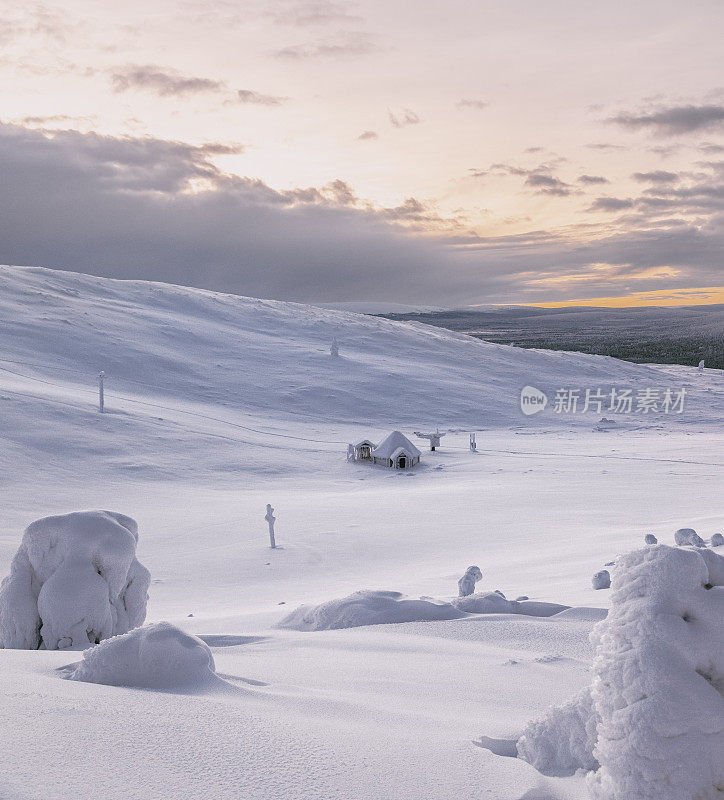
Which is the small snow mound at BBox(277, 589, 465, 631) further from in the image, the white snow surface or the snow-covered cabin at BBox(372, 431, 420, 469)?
the snow-covered cabin at BBox(372, 431, 420, 469)

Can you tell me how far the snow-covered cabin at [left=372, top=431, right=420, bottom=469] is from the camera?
31891 mm

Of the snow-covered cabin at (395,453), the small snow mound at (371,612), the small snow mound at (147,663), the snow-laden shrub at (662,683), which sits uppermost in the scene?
the snow-laden shrub at (662,683)

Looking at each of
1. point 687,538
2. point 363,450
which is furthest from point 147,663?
point 363,450

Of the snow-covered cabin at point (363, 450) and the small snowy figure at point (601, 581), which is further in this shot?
the snow-covered cabin at point (363, 450)

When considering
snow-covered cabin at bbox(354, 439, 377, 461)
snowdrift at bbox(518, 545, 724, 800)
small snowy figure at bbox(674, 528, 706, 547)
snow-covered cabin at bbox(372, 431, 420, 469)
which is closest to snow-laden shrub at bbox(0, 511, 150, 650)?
snowdrift at bbox(518, 545, 724, 800)

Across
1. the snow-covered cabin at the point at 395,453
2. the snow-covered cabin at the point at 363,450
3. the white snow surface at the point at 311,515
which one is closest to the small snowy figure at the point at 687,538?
the white snow surface at the point at 311,515

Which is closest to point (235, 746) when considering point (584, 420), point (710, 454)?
point (710, 454)

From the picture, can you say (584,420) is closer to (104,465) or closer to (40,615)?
(104,465)

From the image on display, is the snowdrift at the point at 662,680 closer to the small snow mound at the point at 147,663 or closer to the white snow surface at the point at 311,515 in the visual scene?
the white snow surface at the point at 311,515

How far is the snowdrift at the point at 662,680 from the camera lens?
8.79 feet

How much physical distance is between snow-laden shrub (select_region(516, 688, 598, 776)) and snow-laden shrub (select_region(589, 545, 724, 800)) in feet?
0.97

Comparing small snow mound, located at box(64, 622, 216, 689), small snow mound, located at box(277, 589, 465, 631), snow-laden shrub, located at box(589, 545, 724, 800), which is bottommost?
small snow mound, located at box(277, 589, 465, 631)

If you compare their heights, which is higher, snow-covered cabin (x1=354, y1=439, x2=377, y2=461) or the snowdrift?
the snowdrift

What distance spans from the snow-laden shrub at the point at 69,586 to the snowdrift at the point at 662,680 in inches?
242
